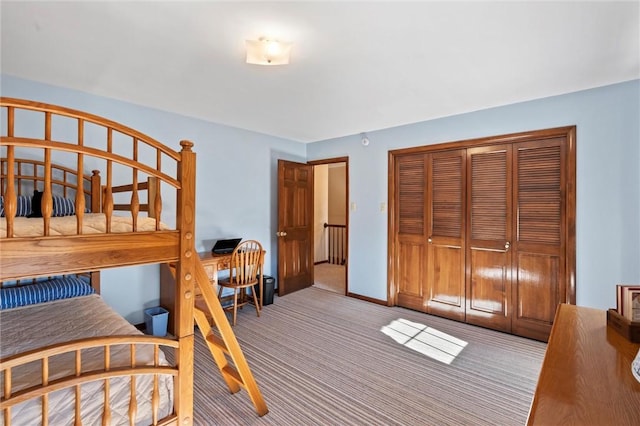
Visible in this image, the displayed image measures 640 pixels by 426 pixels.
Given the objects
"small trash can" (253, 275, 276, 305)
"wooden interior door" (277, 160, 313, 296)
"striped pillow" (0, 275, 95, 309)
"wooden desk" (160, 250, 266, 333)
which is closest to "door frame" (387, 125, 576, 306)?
"wooden interior door" (277, 160, 313, 296)

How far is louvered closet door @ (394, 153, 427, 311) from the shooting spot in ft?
12.3

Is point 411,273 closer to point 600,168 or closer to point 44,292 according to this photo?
point 600,168

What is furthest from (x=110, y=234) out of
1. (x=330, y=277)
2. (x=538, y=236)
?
(x=330, y=277)

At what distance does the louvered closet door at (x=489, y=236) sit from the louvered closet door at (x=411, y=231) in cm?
54

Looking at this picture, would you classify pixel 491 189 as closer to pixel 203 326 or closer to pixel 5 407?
pixel 203 326

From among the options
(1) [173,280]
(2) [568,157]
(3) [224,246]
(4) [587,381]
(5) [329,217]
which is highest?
(2) [568,157]

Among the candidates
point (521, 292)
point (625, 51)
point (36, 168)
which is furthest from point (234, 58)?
point (521, 292)

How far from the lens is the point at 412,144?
381 cm

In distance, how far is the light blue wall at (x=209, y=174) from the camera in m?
2.93

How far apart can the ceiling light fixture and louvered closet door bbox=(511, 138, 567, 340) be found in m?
2.59

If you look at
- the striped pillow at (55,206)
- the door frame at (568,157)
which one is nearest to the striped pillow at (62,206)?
the striped pillow at (55,206)

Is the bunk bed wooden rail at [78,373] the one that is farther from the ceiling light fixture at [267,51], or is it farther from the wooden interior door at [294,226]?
the wooden interior door at [294,226]

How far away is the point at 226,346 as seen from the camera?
1856mm

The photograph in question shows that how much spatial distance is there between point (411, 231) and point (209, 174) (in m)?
2.70
